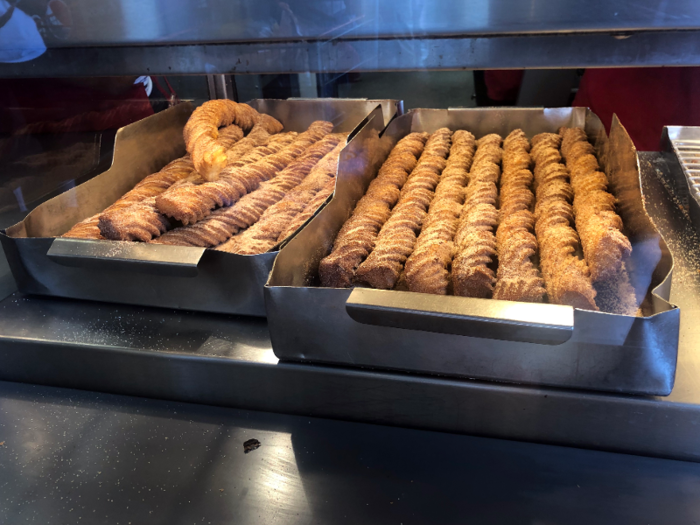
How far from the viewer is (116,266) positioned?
194cm

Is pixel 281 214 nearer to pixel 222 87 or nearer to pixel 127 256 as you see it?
pixel 127 256

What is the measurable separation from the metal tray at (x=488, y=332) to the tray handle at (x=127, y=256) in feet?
1.22

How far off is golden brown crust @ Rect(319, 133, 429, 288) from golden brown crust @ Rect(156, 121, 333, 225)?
626 millimetres

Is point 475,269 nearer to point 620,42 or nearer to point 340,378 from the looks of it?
point 340,378

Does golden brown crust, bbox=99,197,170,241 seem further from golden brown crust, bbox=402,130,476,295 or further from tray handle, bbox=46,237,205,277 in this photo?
golden brown crust, bbox=402,130,476,295

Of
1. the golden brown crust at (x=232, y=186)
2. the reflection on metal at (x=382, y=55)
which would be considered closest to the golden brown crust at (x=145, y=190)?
the golden brown crust at (x=232, y=186)

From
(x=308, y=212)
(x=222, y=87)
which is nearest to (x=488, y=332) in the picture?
(x=308, y=212)

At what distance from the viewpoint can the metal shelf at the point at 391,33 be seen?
1.24 meters

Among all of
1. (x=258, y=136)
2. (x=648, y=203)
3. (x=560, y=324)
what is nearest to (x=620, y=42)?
(x=560, y=324)

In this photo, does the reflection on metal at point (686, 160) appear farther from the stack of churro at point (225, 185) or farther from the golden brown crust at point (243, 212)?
the golden brown crust at point (243, 212)

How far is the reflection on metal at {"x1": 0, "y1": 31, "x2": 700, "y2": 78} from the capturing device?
1.37 m

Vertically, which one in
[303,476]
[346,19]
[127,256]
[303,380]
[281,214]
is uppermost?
[346,19]

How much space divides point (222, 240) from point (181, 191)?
311mm

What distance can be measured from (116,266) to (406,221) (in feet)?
4.00
